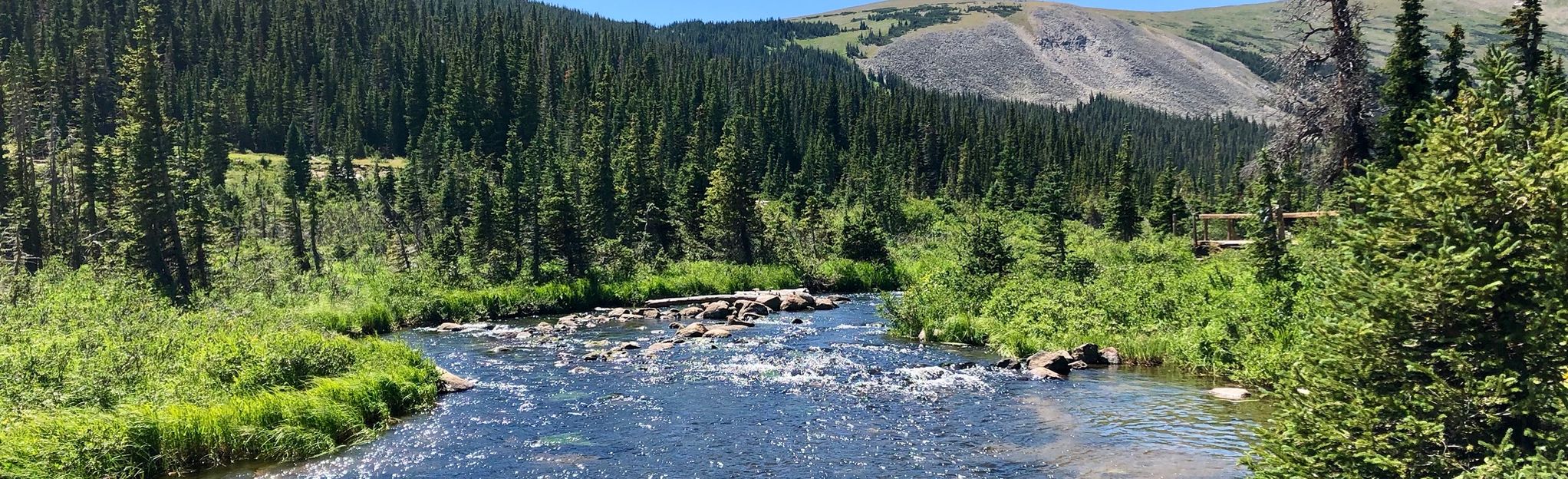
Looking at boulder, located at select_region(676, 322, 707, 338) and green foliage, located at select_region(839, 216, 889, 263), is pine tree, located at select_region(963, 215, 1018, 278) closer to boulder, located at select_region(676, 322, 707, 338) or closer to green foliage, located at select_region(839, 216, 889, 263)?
boulder, located at select_region(676, 322, 707, 338)

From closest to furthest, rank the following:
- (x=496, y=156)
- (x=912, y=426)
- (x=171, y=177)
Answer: (x=912, y=426) → (x=171, y=177) → (x=496, y=156)

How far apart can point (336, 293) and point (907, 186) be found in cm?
10204

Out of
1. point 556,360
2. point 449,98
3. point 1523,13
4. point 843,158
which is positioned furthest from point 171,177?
point 843,158

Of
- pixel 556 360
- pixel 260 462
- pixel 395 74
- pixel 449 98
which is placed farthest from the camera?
pixel 395 74

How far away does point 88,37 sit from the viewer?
142875 mm

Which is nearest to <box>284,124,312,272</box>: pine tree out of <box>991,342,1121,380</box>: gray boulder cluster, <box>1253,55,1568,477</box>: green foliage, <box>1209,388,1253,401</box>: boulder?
<box>991,342,1121,380</box>: gray boulder cluster

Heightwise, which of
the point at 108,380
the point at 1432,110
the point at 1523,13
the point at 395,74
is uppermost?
the point at 395,74

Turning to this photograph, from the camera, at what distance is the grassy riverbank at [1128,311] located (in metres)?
27.4

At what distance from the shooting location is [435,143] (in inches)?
4796

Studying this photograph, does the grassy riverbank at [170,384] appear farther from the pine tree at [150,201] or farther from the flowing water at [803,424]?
the pine tree at [150,201]

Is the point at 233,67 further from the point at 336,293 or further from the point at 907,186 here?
the point at 336,293

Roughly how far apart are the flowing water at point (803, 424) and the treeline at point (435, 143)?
30254 millimetres

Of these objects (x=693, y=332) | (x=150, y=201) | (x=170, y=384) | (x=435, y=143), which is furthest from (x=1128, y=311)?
(x=435, y=143)

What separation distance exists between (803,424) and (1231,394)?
37.3ft
